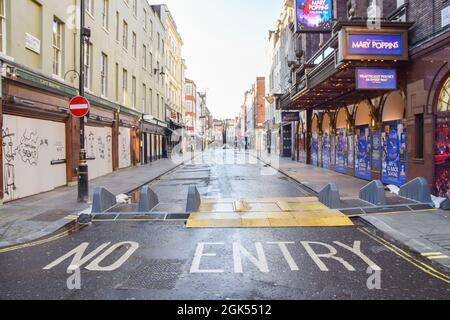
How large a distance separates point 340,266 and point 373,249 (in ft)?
4.49

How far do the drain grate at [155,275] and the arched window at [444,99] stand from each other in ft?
29.7

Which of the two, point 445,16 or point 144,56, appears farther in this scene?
point 144,56

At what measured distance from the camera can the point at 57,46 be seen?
15.8m

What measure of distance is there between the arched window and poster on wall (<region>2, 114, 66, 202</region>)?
42.7 ft

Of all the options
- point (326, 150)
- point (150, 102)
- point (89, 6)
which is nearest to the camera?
point (89, 6)

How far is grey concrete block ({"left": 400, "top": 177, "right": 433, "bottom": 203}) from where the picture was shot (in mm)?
10820

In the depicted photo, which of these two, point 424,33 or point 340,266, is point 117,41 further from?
point 340,266

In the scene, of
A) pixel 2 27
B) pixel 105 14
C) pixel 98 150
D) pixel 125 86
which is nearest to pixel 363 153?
pixel 98 150

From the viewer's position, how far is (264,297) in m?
4.69

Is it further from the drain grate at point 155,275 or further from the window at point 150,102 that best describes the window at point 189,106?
the drain grate at point 155,275

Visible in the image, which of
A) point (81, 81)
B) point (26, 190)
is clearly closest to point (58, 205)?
point (26, 190)

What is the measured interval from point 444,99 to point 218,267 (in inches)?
354

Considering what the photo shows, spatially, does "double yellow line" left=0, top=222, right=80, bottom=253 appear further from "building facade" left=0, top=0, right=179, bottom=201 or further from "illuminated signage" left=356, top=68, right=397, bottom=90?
"illuminated signage" left=356, top=68, right=397, bottom=90

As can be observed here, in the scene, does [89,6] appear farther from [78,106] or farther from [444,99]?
[444,99]
